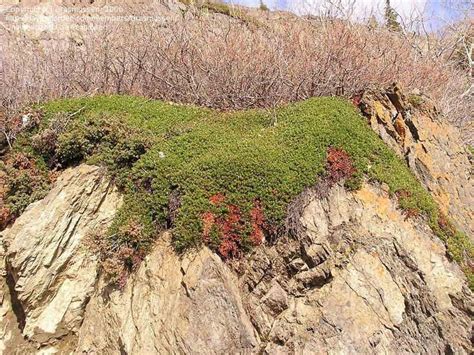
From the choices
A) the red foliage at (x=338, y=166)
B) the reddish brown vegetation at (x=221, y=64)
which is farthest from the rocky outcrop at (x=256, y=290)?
the reddish brown vegetation at (x=221, y=64)

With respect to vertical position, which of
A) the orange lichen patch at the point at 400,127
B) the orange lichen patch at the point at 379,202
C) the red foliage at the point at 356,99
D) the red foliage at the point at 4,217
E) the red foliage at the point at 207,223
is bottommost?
Answer: the red foliage at the point at 4,217

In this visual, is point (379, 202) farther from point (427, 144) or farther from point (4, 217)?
point (4, 217)

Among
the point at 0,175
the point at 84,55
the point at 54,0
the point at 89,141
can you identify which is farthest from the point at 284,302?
the point at 54,0

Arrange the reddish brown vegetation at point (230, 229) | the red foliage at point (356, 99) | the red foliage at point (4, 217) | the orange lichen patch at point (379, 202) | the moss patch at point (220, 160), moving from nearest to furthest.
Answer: the reddish brown vegetation at point (230, 229) → the moss patch at point (220, 160) → the orange lichen patch at point (379, 202) → the red foliage at point (4, 217) → the red foliage at point (356, 99)

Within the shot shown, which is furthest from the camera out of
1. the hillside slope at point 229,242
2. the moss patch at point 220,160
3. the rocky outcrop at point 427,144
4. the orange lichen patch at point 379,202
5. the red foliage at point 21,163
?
→ the rocky outcrop at point 427,144

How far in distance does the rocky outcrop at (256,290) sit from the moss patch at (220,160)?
11.6 inches

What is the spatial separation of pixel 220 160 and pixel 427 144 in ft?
15.0

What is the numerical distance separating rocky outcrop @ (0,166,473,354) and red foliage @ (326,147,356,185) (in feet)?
0.95

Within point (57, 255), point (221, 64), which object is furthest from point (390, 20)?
point (57, 255)

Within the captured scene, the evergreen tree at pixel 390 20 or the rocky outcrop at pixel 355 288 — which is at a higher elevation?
the evergreen tree at pixel 390 20

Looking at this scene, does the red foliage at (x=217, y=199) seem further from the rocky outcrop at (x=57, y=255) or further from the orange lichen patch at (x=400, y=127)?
the orange lichen patch at (x=400, y=127)

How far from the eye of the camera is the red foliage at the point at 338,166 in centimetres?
627

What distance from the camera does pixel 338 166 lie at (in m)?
6.35

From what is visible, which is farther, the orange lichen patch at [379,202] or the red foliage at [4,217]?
the red foliage at [4,217]
